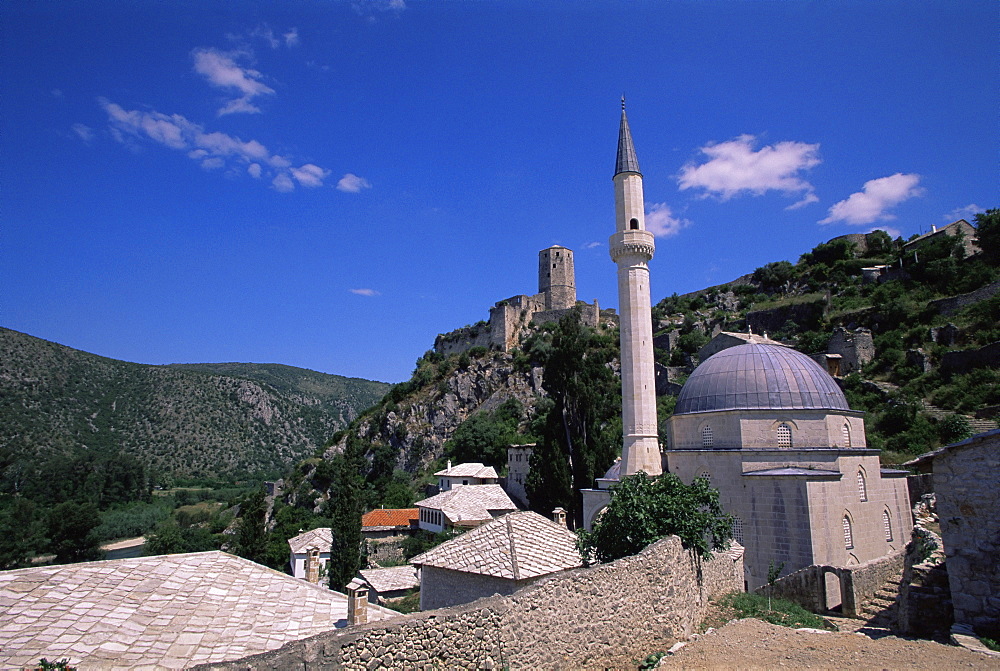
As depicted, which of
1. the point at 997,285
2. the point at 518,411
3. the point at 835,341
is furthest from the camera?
the point at 518,411

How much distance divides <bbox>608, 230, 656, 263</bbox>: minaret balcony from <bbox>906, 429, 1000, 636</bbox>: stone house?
1521 centimetres

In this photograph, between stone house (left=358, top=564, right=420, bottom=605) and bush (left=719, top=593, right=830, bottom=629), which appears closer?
bush (left=719, top=593, right=830, bottom=629)

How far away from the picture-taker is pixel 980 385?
95.6ft

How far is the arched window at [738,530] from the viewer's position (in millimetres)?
15406

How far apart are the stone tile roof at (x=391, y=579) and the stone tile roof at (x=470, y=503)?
712cm

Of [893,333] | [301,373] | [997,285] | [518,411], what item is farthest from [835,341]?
[301,373]

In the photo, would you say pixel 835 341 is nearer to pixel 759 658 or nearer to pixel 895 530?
pixel 895 530

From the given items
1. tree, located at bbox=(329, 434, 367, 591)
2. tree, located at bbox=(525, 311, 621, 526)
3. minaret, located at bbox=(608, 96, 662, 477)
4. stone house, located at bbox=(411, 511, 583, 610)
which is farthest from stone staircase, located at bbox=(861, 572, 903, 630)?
tree, located at bbox=(329, 434, 367, 591)

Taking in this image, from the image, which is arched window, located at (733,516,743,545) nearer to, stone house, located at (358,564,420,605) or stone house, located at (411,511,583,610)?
stone house, located at (411,511,583,610)

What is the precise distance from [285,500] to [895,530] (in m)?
47.0

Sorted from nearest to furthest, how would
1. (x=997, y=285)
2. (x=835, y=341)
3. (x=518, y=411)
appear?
(x=997, y=285), (x=835, y=341), (x=518, y=411)

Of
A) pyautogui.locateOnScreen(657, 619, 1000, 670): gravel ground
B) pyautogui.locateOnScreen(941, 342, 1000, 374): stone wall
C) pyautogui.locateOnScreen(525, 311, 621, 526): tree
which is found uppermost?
pyautogui.locateOnScreen(941, 342, 1000, 374): stone wall

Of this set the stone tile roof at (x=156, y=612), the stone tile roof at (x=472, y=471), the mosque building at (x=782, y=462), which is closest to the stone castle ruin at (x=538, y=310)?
the stone tile roof at (x=472, y=471)

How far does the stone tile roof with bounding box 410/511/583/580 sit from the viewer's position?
31.9 feet
